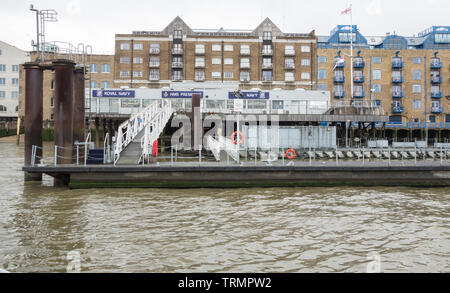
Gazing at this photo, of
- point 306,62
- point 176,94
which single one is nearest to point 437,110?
point 306,62

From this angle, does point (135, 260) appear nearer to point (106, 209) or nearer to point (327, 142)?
point (106, 209)

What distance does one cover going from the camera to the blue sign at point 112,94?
1780 inches

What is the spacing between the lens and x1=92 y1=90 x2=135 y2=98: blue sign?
4522 centimetres

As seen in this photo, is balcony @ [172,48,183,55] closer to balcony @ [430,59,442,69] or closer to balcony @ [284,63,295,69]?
balcony @ [284,63,295,69]

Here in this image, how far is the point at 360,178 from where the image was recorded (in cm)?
2188

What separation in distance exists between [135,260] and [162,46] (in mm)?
64274

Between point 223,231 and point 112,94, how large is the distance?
119 feet

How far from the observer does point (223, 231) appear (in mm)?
12641

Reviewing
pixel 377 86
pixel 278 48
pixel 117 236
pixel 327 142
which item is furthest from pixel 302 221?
pixel 377 86

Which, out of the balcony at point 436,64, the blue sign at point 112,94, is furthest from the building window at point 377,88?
the blue sign at point 112,94

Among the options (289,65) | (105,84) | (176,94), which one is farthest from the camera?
(105,84)

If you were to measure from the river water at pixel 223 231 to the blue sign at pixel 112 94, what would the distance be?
26576 mm

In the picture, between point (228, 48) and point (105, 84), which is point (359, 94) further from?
point (105, 84)

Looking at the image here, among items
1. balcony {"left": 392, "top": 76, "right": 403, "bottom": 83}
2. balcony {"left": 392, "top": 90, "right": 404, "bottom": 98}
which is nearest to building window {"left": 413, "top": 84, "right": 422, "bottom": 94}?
balcony {"left": 392, "top": 90, "right": 404, "bottom": 98}
